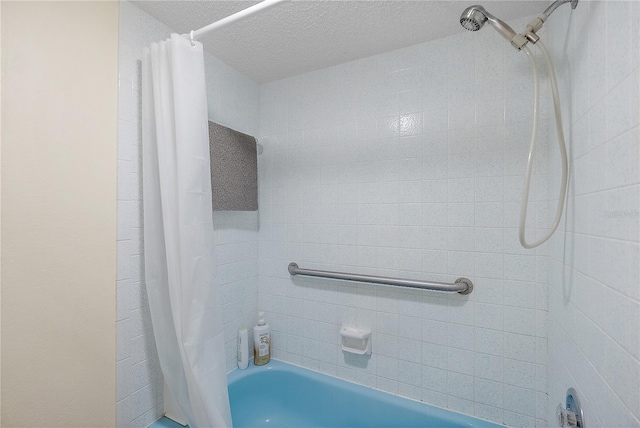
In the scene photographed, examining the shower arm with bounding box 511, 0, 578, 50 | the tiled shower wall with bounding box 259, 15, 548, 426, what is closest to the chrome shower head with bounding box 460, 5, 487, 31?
the shower arm with bounding box 511, 0, 578, 50

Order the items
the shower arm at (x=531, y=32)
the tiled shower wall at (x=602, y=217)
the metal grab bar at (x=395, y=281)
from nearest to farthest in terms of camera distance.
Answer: the tiled shower wall at (x=602, y=217)
the shower arm at (x=531, y=32)
the metal grab bar at (x=395, y=281)

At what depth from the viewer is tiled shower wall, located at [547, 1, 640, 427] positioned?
539 mm

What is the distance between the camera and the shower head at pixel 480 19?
900 mm

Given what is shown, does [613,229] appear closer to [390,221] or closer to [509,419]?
[390,221]

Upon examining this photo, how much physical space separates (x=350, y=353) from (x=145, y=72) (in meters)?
1.63

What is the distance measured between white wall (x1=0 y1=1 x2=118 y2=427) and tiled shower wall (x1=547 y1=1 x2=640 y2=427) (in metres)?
1.47

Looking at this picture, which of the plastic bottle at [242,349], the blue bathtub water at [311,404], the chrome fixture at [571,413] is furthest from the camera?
the plastic bottle at [242,349]

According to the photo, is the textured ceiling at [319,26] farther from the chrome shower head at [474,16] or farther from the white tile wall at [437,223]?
the chrome shower head at [474,16]

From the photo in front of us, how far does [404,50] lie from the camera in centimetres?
143

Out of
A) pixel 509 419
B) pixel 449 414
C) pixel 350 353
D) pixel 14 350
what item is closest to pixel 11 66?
pixel 14 350

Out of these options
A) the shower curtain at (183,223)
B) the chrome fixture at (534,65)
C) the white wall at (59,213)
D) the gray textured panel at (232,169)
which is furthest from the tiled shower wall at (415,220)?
the white wall at (59,213)

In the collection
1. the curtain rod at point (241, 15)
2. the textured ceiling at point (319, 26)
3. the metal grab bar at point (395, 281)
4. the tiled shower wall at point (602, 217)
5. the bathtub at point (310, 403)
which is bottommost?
the bathtub at point (310, 403)

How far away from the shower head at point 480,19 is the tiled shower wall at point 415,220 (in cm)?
36

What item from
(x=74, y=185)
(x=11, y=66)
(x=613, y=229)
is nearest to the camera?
(x=613, y=229)
